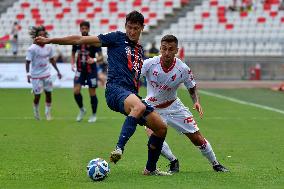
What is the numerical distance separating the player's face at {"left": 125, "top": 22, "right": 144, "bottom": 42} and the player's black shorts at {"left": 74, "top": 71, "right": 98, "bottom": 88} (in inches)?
361

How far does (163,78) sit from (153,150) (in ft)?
3.34

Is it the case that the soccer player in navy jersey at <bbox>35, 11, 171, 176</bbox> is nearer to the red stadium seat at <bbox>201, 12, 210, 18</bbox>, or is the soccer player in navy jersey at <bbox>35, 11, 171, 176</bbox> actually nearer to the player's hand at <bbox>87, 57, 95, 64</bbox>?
the player's hand at <bbox>87, 57, 95, 64</bbox>

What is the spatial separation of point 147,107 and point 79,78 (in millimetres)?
9730

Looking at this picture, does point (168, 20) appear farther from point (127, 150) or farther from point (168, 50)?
point (168, 50)

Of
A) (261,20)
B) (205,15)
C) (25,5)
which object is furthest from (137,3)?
(261,20)

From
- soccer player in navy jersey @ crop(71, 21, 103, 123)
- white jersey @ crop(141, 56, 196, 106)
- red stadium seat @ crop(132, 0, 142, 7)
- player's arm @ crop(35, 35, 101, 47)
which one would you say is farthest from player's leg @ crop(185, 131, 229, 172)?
red stadium seat @ crop(132, 0, 142, 7)

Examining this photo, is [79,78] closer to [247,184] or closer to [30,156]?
[30,156]

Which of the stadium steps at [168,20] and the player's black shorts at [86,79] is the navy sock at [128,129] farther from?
the stadium steps at [168,20]

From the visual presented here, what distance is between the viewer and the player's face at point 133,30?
34.5 ft

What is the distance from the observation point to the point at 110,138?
15.9 metres

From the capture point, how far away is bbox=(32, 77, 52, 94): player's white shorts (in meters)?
20.7

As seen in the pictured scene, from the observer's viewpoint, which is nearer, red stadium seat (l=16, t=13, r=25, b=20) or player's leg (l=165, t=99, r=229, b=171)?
player's leg (l=165, t=99, r=229, b=171)

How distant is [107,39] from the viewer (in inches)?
417

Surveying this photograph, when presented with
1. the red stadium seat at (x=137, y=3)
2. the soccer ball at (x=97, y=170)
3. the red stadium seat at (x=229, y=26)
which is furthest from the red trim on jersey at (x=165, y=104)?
the red stadium seat at (x=137, y=3)
